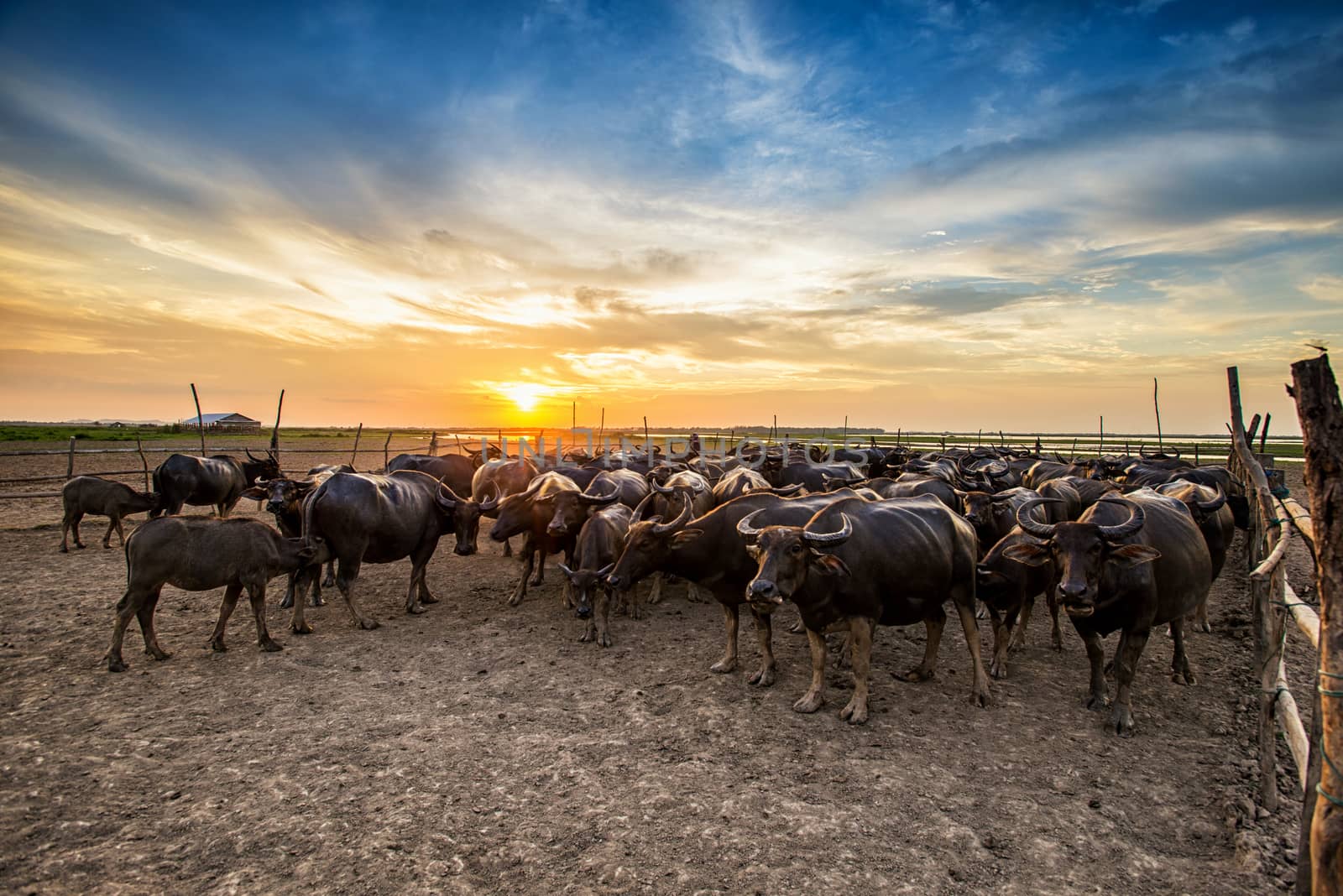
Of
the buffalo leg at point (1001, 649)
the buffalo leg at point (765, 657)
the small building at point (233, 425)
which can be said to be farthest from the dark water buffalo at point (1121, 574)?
the small building at point (233, 425)

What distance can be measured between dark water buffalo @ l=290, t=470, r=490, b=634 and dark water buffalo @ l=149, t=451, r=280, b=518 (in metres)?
6.79

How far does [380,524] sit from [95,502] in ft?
28.5

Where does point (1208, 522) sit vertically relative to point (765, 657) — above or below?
above

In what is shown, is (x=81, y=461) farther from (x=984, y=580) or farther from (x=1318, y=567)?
(x=1318, y=567)

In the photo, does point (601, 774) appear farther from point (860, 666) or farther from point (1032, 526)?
point (1032, 526)

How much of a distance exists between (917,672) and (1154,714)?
7.04 ft

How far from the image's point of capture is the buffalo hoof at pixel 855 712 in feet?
19.8

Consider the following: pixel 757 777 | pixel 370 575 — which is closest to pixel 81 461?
pixel 370 575

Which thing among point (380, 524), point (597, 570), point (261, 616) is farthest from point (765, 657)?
point (261, 616)

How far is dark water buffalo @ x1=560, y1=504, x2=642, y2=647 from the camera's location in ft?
27.7

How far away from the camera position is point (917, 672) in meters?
7.07

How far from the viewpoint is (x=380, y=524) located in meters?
9.13

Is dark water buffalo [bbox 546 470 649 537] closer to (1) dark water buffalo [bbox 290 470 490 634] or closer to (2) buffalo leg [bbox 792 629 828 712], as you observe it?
(1) dark water buffalo [bbox 290 470 490 634]

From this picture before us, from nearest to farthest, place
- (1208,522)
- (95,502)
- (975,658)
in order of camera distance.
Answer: (975,658) < (1208,522) < (95,502)
